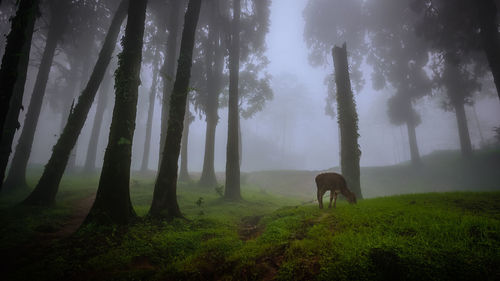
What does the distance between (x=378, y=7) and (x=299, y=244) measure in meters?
34.0

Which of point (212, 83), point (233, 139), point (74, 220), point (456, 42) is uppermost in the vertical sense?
point (456, 42)

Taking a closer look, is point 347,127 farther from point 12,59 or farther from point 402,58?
point 402,58

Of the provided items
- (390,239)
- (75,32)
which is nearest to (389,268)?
(390,239)

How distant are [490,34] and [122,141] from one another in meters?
20.9

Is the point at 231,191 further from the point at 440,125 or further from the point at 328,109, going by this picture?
the point at 440,125

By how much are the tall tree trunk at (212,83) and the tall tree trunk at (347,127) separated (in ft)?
34.9

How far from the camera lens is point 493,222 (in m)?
3.73

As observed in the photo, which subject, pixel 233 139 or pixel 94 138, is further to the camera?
pixel 94 138

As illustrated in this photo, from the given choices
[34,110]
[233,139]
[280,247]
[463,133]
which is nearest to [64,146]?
[34,110]

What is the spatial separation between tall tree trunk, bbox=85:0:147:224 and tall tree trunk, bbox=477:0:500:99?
18924 mm

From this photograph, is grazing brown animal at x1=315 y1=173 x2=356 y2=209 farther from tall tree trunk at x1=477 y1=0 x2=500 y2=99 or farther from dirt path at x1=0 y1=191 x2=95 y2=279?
tall tree trunk at x1=477 y1=0 x2=500 y2=99

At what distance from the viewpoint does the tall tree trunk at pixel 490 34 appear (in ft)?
42.2

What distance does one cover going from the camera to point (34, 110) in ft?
45.9

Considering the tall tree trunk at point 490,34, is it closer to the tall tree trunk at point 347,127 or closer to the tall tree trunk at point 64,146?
the tall tree trunk at point 347,127
